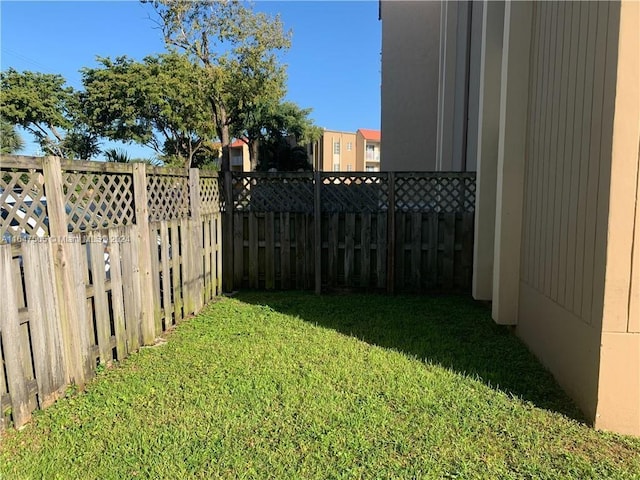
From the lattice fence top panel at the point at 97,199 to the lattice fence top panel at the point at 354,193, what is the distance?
111 inches

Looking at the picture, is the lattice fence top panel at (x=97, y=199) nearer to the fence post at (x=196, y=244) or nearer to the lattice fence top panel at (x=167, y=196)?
the lattice fence top panel at (x=167, y=196)

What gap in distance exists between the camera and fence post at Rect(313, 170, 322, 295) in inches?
228

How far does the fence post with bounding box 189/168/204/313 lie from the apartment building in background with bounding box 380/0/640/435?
10.7 ft

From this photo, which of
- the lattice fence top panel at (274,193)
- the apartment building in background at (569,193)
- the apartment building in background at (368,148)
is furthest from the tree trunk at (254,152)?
the apartment building in background at (569,193)

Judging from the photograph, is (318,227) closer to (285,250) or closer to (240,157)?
(285,250)

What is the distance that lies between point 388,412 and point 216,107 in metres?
18.7

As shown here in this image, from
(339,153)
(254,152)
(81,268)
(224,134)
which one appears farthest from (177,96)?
(339,153)

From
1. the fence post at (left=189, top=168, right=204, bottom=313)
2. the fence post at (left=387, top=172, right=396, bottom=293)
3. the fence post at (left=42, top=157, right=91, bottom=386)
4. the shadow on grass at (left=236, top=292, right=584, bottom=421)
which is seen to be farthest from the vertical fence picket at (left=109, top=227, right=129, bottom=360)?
the fence post at (left=387, top=172, right=396, bottom=293)

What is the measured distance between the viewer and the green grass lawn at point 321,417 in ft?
7.11

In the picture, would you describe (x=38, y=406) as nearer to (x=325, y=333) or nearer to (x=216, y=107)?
(x=325, y=333)

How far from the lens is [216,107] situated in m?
19.2

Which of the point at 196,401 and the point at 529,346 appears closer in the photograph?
the point at 196,401

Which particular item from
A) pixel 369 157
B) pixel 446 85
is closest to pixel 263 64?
pixel 446 85

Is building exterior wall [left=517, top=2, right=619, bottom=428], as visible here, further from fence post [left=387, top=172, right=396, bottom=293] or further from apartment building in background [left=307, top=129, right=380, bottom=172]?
apartment building in background [left=307, top=129, right=380, bottom=172]
